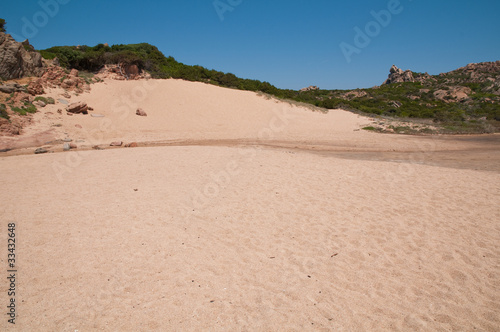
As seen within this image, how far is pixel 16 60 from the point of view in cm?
1611

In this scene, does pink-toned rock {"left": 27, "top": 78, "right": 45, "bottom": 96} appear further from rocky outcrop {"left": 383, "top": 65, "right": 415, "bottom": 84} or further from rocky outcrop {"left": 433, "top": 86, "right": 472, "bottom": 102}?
rocky outcrop {"left": 383, "top": 65, "right": 415, "bottom": 84}

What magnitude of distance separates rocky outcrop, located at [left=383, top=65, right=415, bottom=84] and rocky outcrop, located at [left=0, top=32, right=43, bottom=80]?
7516 cm

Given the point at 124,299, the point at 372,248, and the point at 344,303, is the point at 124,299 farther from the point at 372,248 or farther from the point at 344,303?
the point at 372,248

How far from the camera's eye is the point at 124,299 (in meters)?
3.10

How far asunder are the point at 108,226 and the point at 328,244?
410cm

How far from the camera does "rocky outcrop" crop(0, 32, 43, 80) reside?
1543 cm

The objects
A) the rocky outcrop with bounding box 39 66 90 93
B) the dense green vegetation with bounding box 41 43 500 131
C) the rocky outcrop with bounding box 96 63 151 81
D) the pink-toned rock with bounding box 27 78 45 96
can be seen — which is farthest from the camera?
the dense green vegetation with bounding box 41 43 500 131

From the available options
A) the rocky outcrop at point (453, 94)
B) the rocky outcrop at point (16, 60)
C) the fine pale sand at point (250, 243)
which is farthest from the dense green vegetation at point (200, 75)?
the fine pale sand at point (250, 243)

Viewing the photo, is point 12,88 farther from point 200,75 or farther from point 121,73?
point 200,75

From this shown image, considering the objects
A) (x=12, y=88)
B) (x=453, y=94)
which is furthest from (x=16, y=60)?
(x=453, y=94)

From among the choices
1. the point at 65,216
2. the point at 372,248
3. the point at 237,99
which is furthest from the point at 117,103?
the point at 372,248

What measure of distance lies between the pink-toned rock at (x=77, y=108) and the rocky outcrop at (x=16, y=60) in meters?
4.44

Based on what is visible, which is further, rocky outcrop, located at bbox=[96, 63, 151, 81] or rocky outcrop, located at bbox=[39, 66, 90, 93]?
rocky outcrop, located at bbox=[96, 63, 151, 81]

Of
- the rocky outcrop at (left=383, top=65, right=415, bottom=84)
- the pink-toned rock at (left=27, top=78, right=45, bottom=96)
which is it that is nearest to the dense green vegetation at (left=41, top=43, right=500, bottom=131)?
the pink-toned rock at (left=27, top=78, right=45, bottom=96)
